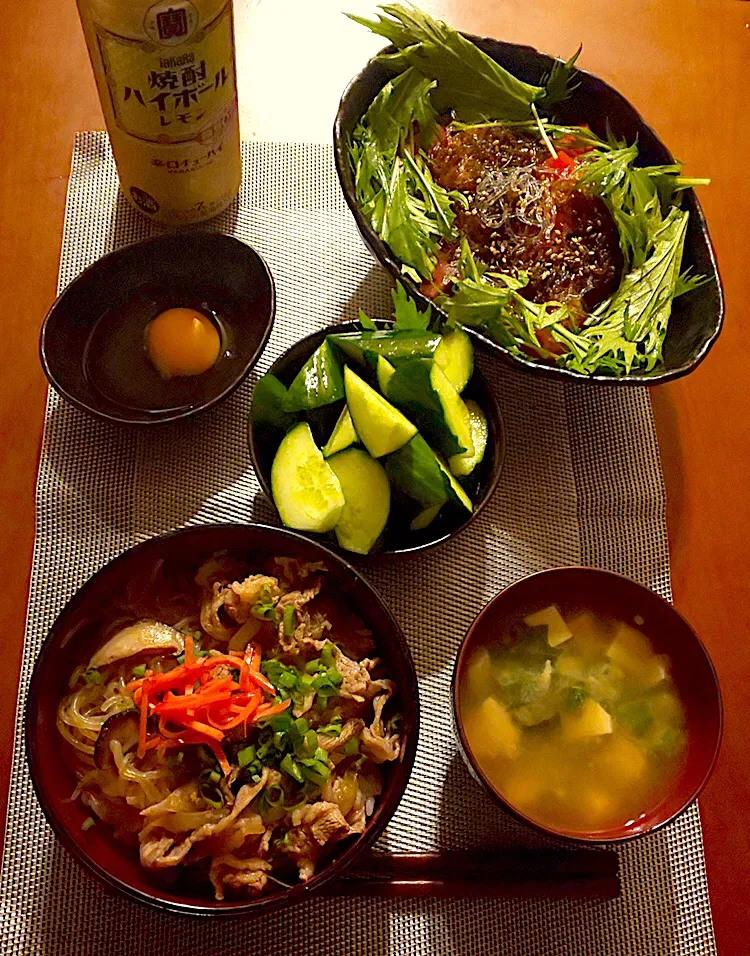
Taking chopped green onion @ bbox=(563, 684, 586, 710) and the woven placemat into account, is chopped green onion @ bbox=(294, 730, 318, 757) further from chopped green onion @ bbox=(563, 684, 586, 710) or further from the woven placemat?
chopped green onion @ bbox=(563, 684, 586, 710)

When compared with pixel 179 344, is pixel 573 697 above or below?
below

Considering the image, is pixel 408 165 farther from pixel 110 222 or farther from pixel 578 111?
pixel 110 222

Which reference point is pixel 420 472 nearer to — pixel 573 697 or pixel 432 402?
pixel 432 402

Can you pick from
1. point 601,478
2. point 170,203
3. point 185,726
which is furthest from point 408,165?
point 185,726

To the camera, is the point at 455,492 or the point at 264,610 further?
the point at 455,492

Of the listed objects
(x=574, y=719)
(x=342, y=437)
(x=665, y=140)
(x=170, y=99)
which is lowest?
(x=574, y=719)

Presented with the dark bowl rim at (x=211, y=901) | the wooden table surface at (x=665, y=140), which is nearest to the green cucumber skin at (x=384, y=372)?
the dark bowl rim at (x=211, y=901)

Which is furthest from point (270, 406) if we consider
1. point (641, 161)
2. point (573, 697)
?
point (641, 161)
